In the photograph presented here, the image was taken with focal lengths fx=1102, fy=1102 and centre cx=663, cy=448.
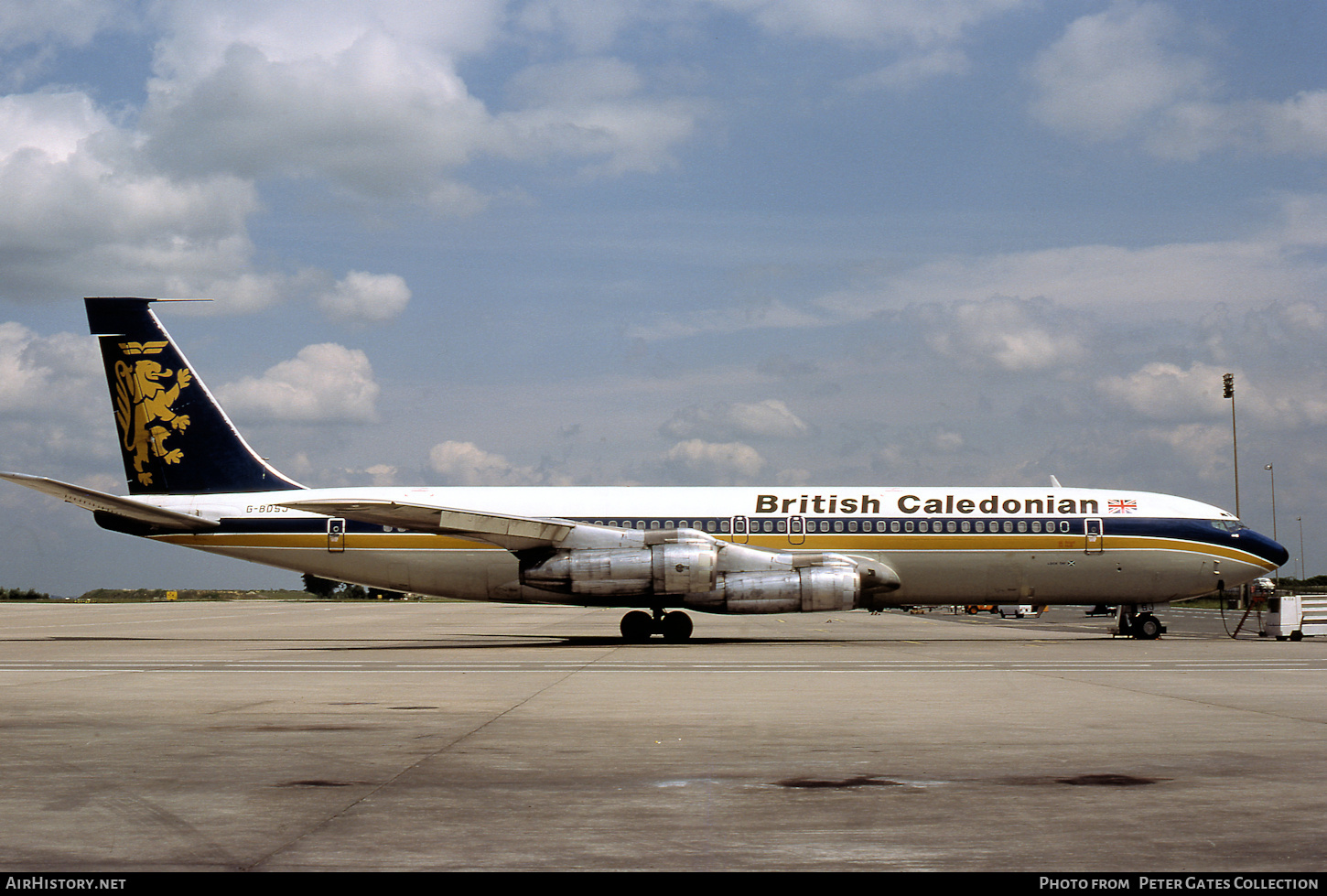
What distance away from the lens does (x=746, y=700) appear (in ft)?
49.3

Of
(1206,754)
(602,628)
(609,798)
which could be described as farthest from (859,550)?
(609,798)

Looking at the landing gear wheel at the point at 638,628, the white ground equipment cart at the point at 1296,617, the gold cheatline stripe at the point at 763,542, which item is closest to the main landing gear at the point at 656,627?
the landing gear wheel at the point at 638,628

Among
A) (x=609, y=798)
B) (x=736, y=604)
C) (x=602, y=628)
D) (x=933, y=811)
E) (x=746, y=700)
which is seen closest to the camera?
(x=933, y=811)

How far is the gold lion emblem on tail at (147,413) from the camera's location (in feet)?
104

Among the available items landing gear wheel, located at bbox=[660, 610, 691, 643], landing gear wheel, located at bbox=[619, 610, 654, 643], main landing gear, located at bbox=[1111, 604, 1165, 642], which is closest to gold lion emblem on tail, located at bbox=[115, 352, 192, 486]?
landing gear wheel, located at bbox=[619, 610, 654, 643]

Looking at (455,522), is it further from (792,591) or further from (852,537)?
(852,537)

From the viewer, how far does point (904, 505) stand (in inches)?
1204

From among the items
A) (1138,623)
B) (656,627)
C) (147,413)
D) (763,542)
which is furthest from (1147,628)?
(147,413)

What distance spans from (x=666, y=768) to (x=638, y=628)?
20.4 metres

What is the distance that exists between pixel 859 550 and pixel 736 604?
4078 mm

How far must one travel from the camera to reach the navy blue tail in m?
31.7

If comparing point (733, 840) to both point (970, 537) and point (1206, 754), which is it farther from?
point (970, 537)

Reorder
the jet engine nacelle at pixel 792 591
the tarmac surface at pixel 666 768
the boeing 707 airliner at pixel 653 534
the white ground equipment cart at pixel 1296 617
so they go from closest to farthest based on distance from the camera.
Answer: the tarmac surface at pixel 666 768 → the jet engine nacelle at pixel 792 591 → the boeing 707 airliner at pixel 653 534 → the white ground equipment cart at pixel 1296 617

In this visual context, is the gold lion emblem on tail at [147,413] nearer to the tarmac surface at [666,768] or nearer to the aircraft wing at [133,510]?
the aircraft wing at [133,510]
